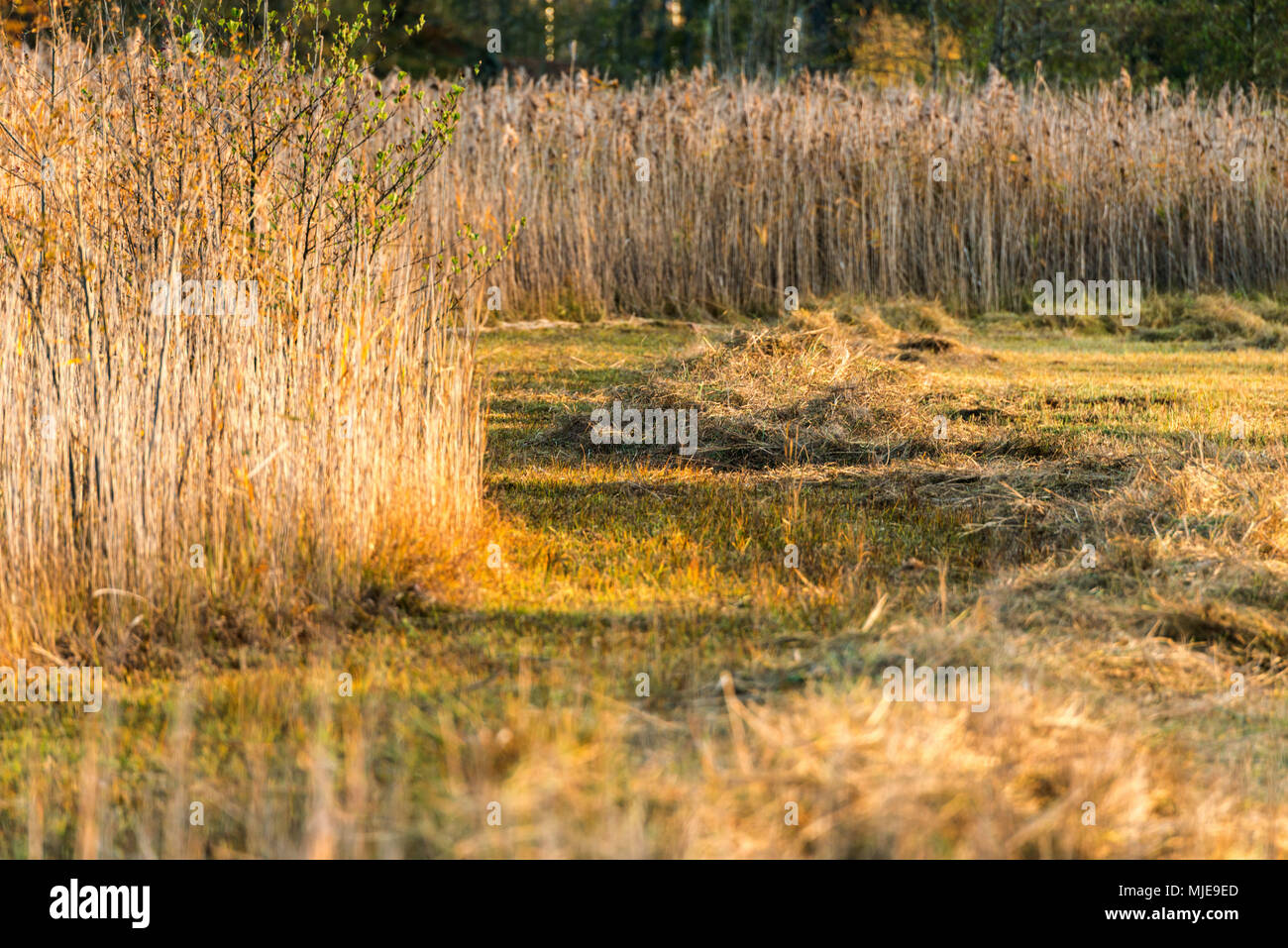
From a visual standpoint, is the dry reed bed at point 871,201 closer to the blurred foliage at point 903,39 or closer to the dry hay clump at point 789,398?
the dry hay clump at point 789,398

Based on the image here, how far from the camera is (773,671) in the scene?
3785mm

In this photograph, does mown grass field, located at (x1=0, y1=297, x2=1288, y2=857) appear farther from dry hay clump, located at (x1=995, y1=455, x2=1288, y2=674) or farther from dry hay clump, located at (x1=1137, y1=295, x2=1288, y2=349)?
dry hay clump, located at (x1=1137, y1=295, x2=1288, y2=349)

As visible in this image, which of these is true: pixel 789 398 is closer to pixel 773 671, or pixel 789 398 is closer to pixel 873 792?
pixel 773 671

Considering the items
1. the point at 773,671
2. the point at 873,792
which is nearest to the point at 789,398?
the point at 773,671

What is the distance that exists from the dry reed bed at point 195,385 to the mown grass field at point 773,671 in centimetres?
28

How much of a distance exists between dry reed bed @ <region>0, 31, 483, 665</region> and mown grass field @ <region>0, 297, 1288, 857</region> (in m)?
0.28

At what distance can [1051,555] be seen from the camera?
4836 millimetres

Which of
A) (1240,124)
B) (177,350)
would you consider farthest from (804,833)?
(1240,124)

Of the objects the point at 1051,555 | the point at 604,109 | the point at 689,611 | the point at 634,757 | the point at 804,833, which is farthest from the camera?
the point at 604,109

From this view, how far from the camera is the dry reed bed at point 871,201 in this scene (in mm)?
11992

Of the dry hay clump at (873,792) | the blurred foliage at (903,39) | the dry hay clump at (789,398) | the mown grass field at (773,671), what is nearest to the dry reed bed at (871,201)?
the dry hay clump at (789,398)
